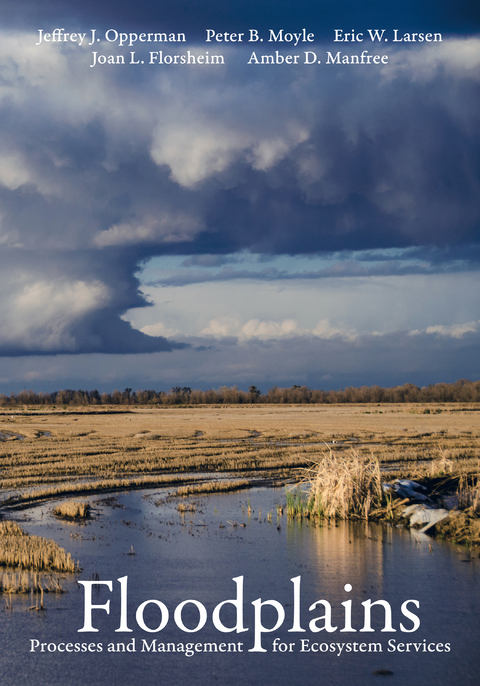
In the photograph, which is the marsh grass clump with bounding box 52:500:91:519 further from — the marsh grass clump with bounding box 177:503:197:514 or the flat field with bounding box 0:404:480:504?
the marsh grass clump with bounding box 177:503:197:514

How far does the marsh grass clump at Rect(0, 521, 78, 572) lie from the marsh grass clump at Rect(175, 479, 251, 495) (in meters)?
9.89

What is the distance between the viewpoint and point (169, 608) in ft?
39.0

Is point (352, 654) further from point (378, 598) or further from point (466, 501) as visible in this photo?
point (466, 501)

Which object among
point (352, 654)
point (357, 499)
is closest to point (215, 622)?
point (352, 654)

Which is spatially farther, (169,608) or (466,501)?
(466,501)

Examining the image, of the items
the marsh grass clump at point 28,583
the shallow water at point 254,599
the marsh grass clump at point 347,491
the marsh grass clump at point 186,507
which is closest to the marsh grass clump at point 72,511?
the shallow water at point 254,599

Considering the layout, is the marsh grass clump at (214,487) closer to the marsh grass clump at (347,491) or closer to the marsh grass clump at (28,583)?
the marsh grass clump at (347,491)

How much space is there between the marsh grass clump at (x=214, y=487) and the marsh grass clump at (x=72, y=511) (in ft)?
16.5

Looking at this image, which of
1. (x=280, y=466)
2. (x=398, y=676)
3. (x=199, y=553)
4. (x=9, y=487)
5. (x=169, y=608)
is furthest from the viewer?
(x=280, y=466)

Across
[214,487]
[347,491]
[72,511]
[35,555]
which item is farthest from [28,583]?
[214,487]

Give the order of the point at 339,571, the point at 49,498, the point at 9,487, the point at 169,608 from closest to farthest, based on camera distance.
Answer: the point at 169,608, the point at 339,571, the point at 49,498, the point at 9,487

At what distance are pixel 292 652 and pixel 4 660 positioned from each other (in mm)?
4700

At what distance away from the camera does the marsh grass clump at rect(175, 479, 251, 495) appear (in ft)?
84.8

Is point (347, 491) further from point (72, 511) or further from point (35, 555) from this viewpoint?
point (35, 555)
